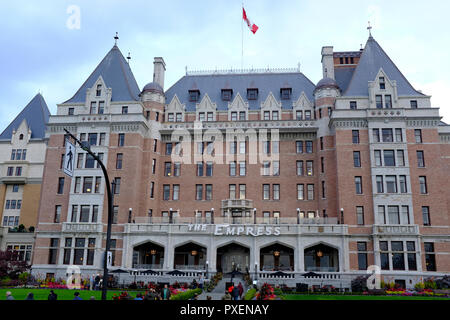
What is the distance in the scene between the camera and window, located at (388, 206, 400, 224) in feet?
144

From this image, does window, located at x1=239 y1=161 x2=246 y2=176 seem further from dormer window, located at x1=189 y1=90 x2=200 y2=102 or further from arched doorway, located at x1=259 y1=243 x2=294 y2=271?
dormer window, located at x1=189 y1=90 x2=200 y2=102

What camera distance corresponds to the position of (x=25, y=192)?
204 ft

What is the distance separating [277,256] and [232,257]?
5.62 m

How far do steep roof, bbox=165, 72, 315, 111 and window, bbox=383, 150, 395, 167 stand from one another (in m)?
14.3

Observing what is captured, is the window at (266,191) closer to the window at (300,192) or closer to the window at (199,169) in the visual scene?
the window at (300,192)

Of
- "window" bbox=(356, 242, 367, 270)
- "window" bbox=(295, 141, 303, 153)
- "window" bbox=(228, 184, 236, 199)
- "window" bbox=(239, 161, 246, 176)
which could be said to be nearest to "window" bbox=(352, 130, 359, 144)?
"window" bbox=(295, 141, 303, 153)

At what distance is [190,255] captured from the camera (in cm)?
4997

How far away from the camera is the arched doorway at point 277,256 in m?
48.5

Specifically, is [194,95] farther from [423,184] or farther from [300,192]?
[423,184]

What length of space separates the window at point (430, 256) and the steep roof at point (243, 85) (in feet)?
80.3

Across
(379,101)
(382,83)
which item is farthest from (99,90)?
(382,83)

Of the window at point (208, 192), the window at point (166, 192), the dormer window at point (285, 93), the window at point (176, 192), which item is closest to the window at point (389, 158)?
the dormer window at point (285, 93)

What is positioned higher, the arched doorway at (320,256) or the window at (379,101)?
the window at (379,101)
